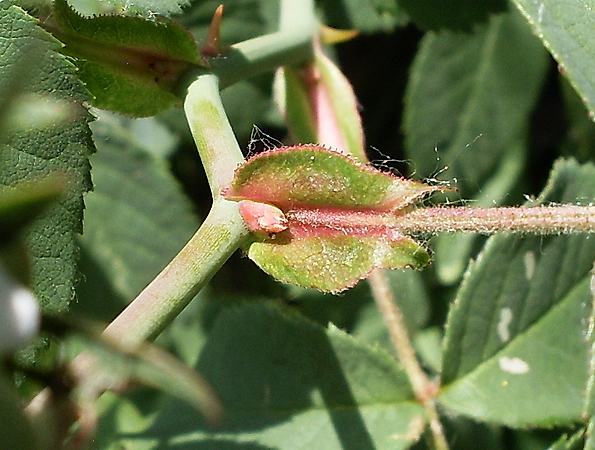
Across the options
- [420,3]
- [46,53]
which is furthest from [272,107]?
[46,53]

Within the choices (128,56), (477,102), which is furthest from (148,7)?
(477,102)

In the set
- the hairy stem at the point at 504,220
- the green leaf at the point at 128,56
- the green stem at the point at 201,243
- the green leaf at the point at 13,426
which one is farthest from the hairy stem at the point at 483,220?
Result: the green leaf at the point at 13,426

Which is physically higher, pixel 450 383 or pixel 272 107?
pixel 272 107

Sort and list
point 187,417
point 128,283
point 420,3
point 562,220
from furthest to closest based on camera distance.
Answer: point 128,283
point 420,3
point 187,417
point 562,220

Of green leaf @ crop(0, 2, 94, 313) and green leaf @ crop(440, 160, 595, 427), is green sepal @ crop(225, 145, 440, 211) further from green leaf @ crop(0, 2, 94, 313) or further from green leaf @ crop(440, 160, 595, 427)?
green leaf @ crop(440, 160, 595, 427)

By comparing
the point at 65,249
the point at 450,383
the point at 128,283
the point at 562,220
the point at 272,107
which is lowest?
the point at 128,283

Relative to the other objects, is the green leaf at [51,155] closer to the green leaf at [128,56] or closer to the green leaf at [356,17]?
the green leaf at [128,56]

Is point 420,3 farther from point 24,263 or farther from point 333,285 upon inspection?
point 24,263
